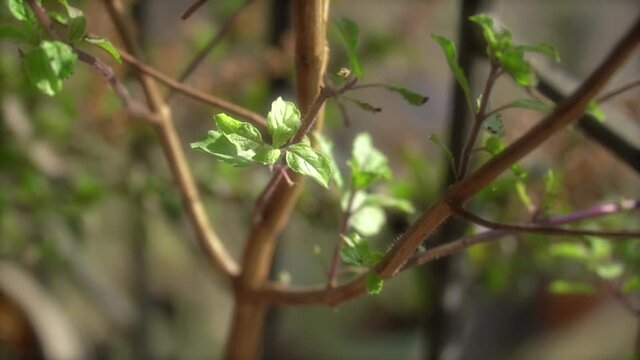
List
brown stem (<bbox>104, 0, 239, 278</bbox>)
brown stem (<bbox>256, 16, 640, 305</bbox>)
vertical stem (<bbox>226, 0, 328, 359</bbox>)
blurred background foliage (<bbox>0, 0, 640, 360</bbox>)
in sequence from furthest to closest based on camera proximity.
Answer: blurred background foliage (<bbox>0, 0, 640, 360</bbox>), brown stem (<bbox>104, 0, 239, 278</bbox>), vertical stem (<bbox>226, 0, 328, 359</bbox>), brown stem (<bbox>256, 16, 640, 305</bbox>)

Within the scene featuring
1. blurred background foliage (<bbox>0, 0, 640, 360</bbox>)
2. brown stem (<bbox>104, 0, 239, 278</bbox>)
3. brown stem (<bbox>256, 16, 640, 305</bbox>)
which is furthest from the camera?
blurred background foliage (<bbox>0, 0, 640, 360</bbox>)

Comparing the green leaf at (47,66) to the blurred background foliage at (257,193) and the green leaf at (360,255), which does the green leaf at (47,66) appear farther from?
the blurred background foliage at (257,193)

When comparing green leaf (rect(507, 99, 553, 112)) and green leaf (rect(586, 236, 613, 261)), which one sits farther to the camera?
green leaf (rect(586, 236, 613, 261))

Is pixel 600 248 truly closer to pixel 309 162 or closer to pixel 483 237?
pixel 483 237

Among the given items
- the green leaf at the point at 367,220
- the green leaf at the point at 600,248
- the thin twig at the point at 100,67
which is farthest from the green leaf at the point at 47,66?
the green leaf at the point at 600,248

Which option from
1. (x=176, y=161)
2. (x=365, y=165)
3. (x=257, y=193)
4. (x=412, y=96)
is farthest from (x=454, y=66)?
(x=257, y=193)

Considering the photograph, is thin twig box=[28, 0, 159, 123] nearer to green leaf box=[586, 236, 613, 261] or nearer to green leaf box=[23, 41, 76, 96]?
green leaf box=[23, 41, 76, 96]

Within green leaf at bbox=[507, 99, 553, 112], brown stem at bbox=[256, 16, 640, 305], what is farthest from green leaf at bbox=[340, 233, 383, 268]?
green leaf at bbox=[507, 99, 553, 112]
